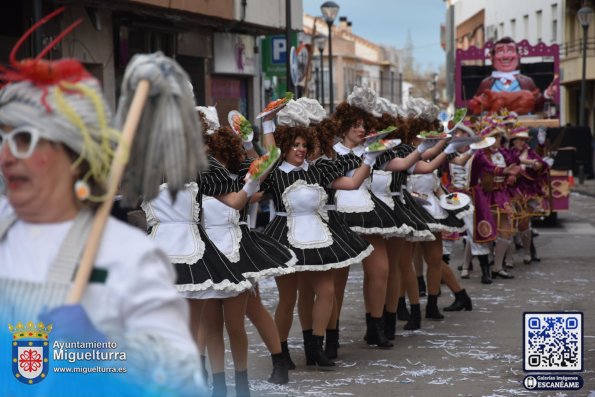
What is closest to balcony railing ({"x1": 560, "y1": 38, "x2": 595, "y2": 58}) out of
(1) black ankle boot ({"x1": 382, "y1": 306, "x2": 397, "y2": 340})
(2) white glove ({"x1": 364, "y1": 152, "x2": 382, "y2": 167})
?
(1) black ankle boot ({"x1": 382, "y1": 306, "x2": 397, "y2": 340})

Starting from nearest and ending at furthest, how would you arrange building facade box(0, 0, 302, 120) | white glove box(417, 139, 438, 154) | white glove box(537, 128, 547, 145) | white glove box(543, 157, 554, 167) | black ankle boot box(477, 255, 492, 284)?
white glove box(417, 139, 438, 154)
black ankle boot box(477, 255, 492, 284)
white glove box(543, 157, 554, 167)
building facade box(0, 0, 302, 120)
white glove box(537, 128, 547, 145)

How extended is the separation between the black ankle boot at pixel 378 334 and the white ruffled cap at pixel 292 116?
194 cm

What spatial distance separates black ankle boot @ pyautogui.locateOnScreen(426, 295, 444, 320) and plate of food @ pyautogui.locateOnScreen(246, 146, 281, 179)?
14.9ft

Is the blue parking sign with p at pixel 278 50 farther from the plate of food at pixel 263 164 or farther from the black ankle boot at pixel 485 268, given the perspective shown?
the plate of food at pixel 263 164

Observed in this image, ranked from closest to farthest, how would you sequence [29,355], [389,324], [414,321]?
[29,355] < [389,324] < [414,321]

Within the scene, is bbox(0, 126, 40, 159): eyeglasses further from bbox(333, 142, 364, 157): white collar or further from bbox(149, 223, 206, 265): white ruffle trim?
bbox(333, 142, 364, 157): white collar

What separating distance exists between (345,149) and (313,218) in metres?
1.04

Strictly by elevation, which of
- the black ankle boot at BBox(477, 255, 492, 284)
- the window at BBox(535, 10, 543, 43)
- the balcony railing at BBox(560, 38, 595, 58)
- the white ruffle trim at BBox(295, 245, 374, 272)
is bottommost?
the black ankle boot at BBox(477, 255, 492, 284)

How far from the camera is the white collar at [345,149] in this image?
977cm

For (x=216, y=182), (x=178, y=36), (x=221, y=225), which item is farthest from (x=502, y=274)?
(x=178, y=36)

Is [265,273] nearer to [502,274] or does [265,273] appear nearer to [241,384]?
[241,384]

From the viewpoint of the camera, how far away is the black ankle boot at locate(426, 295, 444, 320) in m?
11.5

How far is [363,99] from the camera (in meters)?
9.99

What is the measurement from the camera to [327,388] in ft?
27.7
